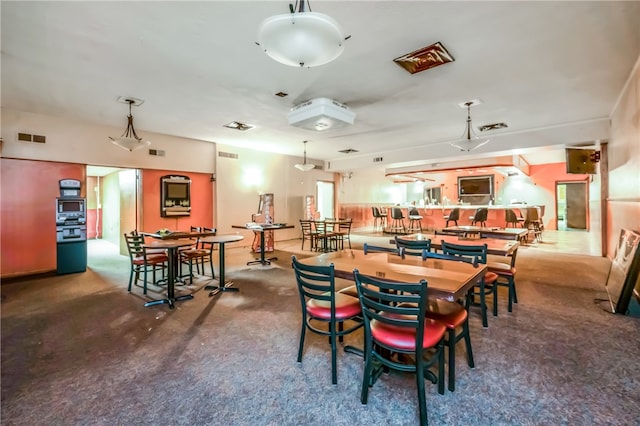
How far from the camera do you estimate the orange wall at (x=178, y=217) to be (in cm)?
661

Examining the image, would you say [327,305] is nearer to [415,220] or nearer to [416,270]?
[416,270]

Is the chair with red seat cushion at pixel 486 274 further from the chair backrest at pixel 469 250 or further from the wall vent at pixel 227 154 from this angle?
the wall vent at pixel 227 154

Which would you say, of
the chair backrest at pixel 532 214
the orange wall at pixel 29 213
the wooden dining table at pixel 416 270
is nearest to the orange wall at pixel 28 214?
the orange wall at pixel 29 213

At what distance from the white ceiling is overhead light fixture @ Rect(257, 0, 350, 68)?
3.00ft

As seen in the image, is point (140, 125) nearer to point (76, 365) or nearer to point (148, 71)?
point (148, 71)

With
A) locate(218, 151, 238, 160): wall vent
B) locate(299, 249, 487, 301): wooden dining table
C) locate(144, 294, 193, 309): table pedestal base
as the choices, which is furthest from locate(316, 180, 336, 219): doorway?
locate(299, 249, 487, 301): wooden dining table

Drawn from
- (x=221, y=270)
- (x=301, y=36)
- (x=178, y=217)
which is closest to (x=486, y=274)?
(x=301, y=36)

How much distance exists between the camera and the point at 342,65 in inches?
135

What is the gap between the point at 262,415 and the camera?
172 centimetres

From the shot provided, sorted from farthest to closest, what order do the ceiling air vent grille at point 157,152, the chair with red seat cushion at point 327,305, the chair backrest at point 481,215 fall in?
the chair backrest at point 481,215
the ceiling air vent grille at point 157,152
the chair with red seat cushion at point 327,305

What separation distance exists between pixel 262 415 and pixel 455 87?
14.4 ft

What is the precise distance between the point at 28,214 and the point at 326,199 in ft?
27.4

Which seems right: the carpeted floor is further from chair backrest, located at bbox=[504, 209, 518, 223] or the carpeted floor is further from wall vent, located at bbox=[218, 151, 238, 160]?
chair backrest, located at bbox=[504, 209, 518, 223]

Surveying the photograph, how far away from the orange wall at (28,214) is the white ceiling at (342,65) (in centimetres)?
107
